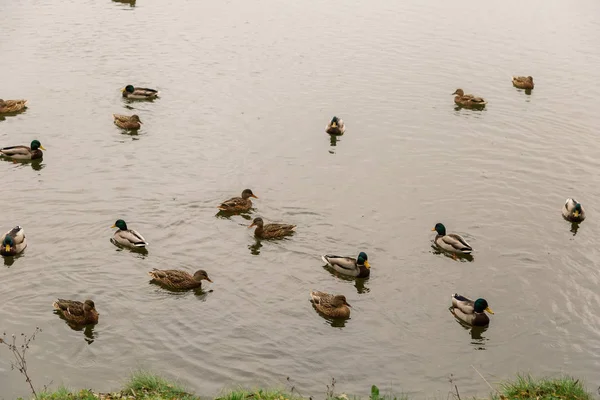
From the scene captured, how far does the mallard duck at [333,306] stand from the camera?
16984 mm

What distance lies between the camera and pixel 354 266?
61.2ft

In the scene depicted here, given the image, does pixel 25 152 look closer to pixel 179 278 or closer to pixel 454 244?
pixel 179 278

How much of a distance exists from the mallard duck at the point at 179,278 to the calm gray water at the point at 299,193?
9.8 inches

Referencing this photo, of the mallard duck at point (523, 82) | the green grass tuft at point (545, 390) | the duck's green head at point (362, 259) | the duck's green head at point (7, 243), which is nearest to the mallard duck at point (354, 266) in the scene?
the duck's green head at point (362, 259)

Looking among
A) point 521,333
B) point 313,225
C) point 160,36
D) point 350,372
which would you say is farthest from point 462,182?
point 160,36

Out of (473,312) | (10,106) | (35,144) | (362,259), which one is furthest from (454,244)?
(10,106)

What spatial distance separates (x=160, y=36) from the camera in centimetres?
3644

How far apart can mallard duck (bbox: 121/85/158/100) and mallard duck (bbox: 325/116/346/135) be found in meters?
7.15

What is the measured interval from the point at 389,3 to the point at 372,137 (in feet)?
66.9

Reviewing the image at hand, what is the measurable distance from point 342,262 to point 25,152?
11.6 meters

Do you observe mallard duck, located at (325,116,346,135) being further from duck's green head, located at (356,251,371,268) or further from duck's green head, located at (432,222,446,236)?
duck's green head, located at (356,251,371,268)

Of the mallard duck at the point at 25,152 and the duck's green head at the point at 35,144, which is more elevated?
the duck's green head at the point at 35,144

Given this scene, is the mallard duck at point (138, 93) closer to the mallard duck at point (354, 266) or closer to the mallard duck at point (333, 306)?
the mallard duck at point (354, 266)

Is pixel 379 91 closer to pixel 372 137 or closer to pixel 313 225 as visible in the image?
pixel 372 137
